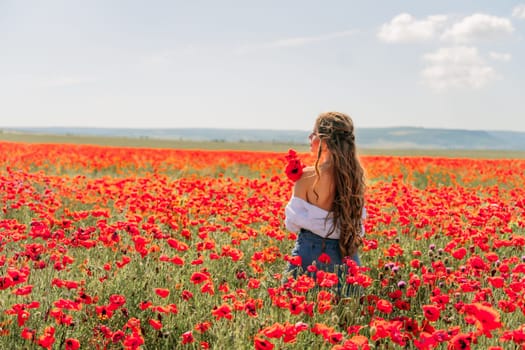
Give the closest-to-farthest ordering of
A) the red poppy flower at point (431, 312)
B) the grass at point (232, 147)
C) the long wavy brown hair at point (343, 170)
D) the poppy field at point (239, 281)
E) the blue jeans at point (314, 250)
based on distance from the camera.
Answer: the red poppy flower at point (431, 312) < the poppy field at point (239, 281) < the long wavy brown hair at point (343, 170) < the blue jeans at point (314, 250) < the grass at point (232, 147)

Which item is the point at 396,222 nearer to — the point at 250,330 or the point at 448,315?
the point at 448,315

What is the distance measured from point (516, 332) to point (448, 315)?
48.8 inches

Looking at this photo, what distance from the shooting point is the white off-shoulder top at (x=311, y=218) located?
4254 mm

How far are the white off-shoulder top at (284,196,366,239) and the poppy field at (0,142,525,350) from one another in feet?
1.12

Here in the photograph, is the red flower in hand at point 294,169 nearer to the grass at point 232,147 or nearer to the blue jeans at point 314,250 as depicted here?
the blue jeans at point 314,250

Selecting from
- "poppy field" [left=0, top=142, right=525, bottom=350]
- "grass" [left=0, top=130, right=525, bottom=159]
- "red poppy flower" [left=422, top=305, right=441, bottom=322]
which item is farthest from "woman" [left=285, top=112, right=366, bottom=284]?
"grass" [left=0, top=130, right=525, bottom=159]

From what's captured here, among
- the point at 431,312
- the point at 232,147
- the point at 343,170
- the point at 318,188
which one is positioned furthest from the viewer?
the point at 232,147

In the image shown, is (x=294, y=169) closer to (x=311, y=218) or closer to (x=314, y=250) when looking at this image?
(x=311, y=218)

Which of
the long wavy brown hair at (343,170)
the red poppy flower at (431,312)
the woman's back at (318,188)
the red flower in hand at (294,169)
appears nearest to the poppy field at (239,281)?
the red poppy flower at (431,312)

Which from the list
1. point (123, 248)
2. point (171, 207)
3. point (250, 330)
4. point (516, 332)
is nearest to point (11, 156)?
point (171, 207)

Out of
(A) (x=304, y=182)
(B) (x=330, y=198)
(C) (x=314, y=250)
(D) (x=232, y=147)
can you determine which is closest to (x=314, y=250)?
(C) (x=314, y=250)

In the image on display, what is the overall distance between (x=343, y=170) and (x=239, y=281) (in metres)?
1.20

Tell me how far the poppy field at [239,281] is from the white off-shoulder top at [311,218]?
34 cm

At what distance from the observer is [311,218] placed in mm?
4254
